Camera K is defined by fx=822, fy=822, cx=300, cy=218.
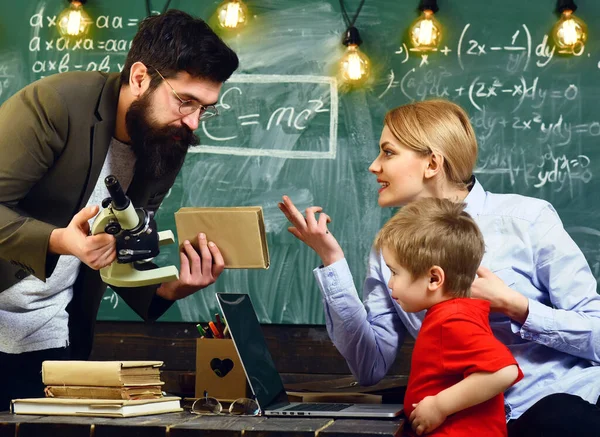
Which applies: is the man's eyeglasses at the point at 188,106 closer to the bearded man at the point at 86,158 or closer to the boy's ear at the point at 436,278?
the bearded man at the point at 86,158

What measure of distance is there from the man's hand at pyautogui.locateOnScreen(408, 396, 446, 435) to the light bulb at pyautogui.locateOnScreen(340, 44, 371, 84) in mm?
2028

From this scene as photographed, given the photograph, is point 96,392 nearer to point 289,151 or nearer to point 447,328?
point 447,328

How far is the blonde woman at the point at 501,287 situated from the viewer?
180 cm

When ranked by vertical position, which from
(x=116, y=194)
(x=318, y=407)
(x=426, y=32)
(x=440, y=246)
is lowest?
(x=318, y=407)

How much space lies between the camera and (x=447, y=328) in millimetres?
1595

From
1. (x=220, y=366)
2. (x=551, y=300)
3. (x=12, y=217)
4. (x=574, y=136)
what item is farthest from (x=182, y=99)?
(x=574, y=136)

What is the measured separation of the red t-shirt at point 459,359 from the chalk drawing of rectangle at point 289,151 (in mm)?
1827

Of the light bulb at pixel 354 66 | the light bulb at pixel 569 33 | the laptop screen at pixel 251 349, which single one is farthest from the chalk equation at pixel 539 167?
the laptop screen at pixel 251 349

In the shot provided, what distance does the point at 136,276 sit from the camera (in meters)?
1.80

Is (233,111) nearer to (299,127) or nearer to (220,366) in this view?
(299,127)

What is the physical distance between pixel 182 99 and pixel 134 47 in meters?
0.23

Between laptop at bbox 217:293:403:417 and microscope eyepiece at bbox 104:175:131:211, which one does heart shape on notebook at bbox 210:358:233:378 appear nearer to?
laptop at bbox 217:293:403:417

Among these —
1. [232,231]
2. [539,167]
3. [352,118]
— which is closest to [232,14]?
[352,118]

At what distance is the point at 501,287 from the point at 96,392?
2.88 feet
